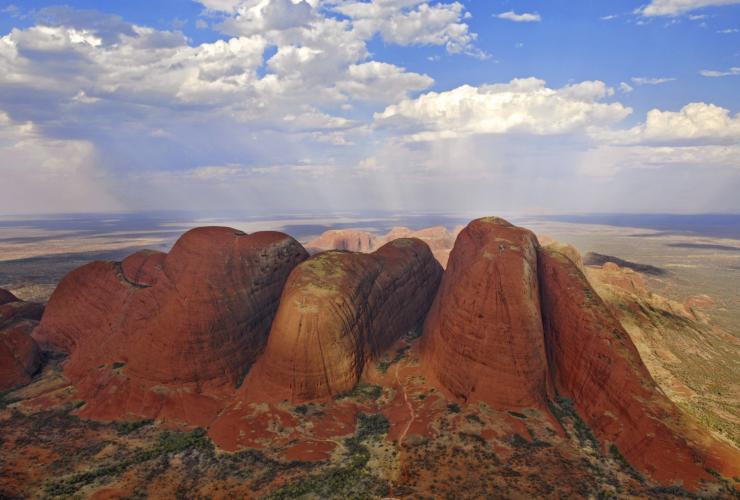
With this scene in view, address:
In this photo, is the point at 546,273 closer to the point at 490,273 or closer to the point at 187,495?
the point at 490,273

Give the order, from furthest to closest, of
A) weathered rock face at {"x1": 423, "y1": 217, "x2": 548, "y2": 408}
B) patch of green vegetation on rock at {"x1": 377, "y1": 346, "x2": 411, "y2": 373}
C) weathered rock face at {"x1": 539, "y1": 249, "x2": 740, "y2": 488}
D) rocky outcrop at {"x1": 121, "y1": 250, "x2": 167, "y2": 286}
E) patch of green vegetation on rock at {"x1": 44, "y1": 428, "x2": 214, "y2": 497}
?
rocky outcrop at {"x1": 121, "y1": 250, "x2": 167, "y2": 286}, patch of green vegetation on rock at {"x1": 377, "y1": 346, "x2": 411, "y2": 373}, weathered rock face at {"x1": 423, "y1": 217, "x2": 548, "y2": 408}, patch of green vegetation on rock at {"x1": 44, "y1": 428, "x2": 214, "y2": 497}, weathered rock face at {"x1": 539, "y1": 249, "x2": 740, "y2": 488}

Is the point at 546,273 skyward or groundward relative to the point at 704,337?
skyward

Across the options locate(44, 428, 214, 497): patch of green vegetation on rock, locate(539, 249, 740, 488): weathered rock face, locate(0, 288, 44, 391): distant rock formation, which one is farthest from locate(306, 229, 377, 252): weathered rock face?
locate(44, 428, 214, 497): patch of green vegetation on rock

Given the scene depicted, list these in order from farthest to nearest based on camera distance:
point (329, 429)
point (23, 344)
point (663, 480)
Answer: point (23, 344), point (329, 429), point (663, 480)

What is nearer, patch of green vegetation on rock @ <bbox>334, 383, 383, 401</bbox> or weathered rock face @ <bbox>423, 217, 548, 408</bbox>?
weathered rock face @ <bbox>423, 217, 548, 408</bbox>

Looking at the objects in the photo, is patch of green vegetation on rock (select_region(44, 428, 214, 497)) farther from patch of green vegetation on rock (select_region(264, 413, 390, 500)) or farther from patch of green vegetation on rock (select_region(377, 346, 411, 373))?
patch of green vegetation on rock (select_region(377, 346, 411, 373))

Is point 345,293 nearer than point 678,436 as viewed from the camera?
No

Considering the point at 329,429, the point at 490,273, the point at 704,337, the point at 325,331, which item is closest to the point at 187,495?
the point at 329,429

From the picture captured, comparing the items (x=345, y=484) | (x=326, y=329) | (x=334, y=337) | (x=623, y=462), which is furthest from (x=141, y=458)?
(x=623, y=462)
